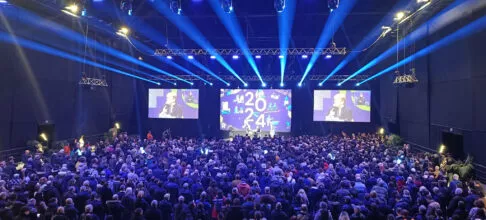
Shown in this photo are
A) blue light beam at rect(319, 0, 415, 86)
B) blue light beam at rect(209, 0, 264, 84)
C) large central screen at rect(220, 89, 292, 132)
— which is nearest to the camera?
blue light beam at rect(209, 0, 264, 84)

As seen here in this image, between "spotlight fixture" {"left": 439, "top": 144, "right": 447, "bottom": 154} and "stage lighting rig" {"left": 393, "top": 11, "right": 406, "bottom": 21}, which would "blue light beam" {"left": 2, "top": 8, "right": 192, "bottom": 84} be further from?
"spotlight fixture" {"left": 439, "top": 144, "right": 447, "bottom": 154}

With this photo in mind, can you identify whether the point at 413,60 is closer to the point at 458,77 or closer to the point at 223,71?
the point at 458,77

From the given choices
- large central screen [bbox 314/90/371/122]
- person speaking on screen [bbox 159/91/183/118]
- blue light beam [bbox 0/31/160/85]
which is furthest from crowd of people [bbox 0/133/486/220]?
person speaking on screen [bbox 159/91/183/118]

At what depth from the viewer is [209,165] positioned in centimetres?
1245

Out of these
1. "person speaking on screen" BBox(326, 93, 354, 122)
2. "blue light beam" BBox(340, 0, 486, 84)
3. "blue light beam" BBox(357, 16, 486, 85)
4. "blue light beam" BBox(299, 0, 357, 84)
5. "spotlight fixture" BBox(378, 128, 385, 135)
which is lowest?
"spotlight fixture" BBox(378, 128, 385, 135)

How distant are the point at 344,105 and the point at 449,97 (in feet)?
40.9

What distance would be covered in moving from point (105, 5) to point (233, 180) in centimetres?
1061

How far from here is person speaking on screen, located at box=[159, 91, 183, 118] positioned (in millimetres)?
28516

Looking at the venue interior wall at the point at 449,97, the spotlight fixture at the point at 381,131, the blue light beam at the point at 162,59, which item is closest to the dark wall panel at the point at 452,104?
the venue interior wall at the point at 449,97

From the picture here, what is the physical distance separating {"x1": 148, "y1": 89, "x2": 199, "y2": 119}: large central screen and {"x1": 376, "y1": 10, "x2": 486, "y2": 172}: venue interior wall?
15227mm

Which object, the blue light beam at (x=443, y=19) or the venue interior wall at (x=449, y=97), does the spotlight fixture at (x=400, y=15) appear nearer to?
the blue light beam at (x=443, y=19)

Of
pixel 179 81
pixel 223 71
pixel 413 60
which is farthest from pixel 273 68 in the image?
pixel 413 60

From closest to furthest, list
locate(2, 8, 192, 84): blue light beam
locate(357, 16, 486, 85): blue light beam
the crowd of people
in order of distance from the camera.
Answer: the crowd of people → locate(357, 16, 486, 85): blue light beam → locate(2, 8, 192, 84): blue light beam

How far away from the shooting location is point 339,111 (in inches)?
1061
